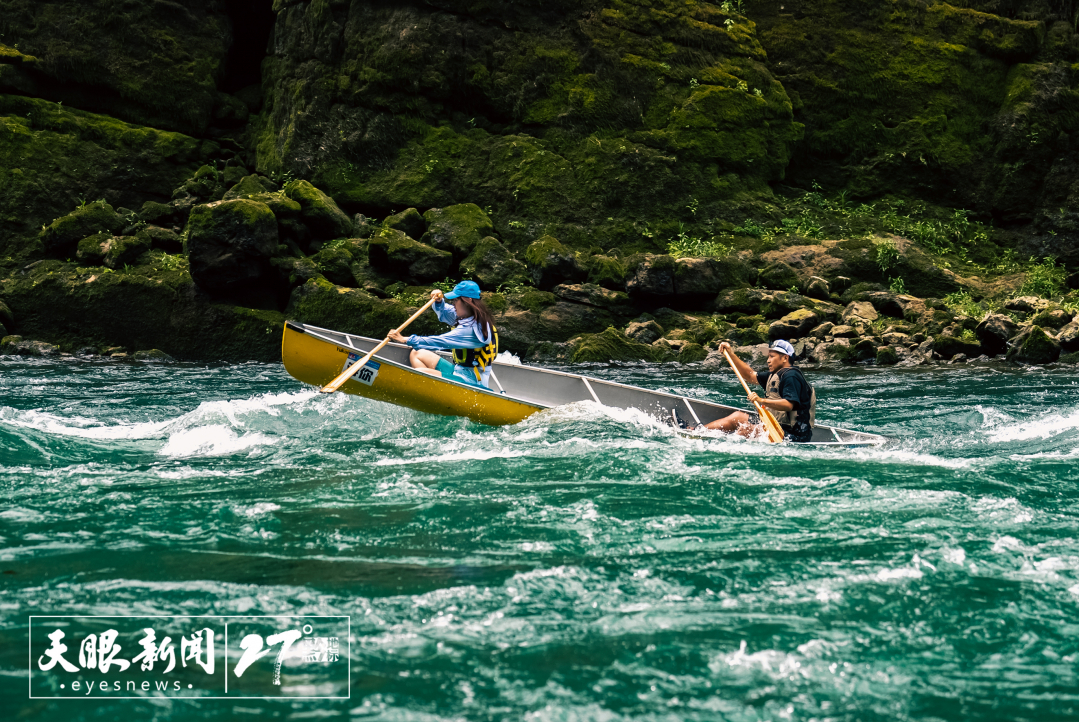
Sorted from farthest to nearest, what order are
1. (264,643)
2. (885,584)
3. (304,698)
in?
(885,584)
(264,643)
(304,698)

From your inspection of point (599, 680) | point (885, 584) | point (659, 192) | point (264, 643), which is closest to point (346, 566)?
point (264, 643)

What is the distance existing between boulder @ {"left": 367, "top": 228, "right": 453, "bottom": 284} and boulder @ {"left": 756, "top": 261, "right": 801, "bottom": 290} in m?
6.73

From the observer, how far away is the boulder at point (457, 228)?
61.4 feet

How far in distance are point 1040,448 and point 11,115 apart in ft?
69.8

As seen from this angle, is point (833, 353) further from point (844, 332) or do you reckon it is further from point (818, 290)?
point (818, 290)

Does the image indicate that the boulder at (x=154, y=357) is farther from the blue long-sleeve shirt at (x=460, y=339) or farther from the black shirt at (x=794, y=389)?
the black shirt at (x=794, y=389)

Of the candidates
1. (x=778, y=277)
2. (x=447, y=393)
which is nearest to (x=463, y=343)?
(x=447, y=393)

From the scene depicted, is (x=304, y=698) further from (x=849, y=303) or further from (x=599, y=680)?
(x=849, y=303)

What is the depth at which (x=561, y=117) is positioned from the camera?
21359 millimetres

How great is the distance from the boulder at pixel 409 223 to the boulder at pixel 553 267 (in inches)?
112

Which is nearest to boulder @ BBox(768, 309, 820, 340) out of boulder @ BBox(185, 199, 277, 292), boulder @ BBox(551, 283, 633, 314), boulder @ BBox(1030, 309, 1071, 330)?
boulder @ BBox(551, 283, 633, 314)

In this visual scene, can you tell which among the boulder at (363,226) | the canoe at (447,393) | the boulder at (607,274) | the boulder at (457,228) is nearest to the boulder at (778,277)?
the boulder at (607,274)

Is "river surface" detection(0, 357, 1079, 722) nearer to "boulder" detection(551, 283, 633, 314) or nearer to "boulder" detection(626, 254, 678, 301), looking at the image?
"boulder" detection(551, 283, 633, 314)

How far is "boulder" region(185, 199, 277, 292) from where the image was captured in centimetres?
1608
